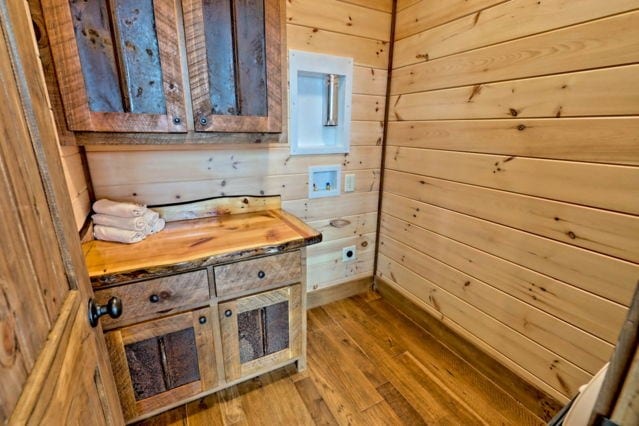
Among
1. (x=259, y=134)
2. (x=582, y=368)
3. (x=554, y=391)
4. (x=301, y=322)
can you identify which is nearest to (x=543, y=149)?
(x=582, y=368)

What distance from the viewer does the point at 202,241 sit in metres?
1.29

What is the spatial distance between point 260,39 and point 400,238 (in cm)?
146

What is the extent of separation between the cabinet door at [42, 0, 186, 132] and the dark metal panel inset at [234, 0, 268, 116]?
0.23 m

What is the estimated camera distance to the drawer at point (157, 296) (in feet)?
3.53

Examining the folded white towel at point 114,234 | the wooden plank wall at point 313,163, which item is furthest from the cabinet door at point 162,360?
the wooden plank wall at point 313,163

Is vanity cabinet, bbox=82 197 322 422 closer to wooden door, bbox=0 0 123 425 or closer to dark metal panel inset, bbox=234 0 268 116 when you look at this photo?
wooden door, bbox=0 0 123 425

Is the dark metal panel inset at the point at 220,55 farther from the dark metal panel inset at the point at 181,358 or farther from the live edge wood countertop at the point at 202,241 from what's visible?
the dark metal panel inset at the point at 181,358

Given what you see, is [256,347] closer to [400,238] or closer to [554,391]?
[400,238]

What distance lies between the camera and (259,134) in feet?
4.53

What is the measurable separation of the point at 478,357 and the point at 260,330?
3.88ft

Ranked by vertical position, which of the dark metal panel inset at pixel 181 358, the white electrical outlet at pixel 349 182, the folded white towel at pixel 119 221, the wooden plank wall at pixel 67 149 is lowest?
the dark metal panel inset at pixel 181 358

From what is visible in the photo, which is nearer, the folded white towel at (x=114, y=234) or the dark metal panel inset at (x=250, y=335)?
the folded white towel at (x=114, y=234)

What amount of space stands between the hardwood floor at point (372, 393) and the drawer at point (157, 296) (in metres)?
0.58

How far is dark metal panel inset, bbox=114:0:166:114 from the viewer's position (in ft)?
3.36
